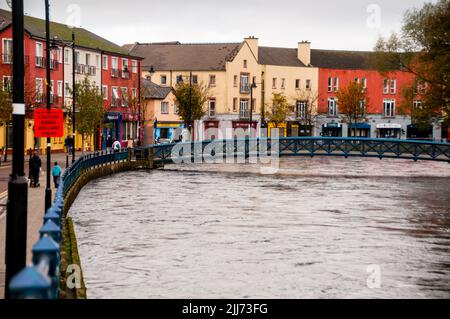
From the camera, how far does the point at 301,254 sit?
25812mm

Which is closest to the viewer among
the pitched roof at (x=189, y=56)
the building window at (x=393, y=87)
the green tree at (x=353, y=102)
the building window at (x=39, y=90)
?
the building window at (x=39, y=90)

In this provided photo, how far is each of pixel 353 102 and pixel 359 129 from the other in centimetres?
611

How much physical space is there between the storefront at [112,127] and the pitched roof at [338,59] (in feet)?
122

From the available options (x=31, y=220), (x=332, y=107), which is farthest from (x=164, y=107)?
(x=31, y=220)

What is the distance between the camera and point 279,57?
367ft

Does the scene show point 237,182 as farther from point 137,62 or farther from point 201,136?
point 201,136

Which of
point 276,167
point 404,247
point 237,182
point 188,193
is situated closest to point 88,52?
point 276,167

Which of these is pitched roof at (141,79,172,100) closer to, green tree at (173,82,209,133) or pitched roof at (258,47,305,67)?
green tree at (173,82,209,133)

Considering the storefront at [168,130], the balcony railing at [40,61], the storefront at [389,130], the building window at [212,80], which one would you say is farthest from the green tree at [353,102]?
the balcony railing at [40,61]

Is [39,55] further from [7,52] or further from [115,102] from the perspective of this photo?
[115,102]

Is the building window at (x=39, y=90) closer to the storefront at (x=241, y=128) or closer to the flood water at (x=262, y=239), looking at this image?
the flood water at (x=262, y=239)

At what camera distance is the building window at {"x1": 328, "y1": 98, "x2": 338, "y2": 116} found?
114438 mm

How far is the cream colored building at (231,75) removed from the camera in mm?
104750

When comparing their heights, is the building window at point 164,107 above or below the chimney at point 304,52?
below
